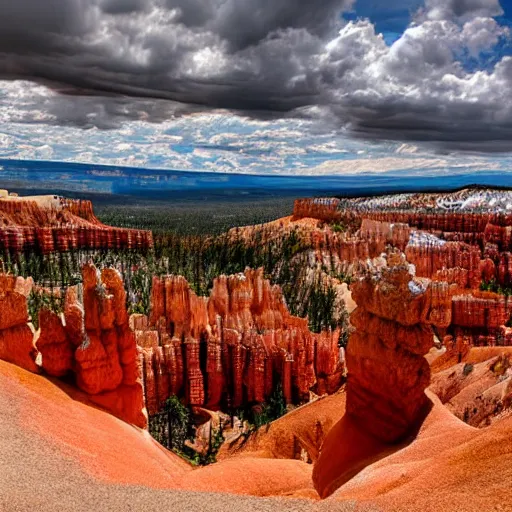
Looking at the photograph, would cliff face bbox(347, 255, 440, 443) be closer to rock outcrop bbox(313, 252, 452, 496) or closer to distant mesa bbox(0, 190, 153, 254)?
rock outcrop bbox(313, 252, 452, 496)

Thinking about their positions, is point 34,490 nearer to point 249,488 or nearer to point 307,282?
point 249,488

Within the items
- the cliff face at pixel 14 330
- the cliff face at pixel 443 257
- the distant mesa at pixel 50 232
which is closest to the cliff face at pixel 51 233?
the distant mesa at pixel 50 232

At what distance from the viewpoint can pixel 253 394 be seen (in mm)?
33250

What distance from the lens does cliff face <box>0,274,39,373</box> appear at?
15.6 metres

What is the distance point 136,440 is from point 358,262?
49688 millimetres

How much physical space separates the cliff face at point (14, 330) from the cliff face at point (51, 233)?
160ft

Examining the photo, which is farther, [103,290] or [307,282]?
[307,282]

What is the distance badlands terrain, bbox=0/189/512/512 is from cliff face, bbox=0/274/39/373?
0.18ft

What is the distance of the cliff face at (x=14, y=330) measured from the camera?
15.6 meters

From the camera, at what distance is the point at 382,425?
17.4 metres

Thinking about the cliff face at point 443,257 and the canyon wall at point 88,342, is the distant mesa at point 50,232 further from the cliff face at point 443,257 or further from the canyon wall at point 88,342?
the canyon wall at point 88,342

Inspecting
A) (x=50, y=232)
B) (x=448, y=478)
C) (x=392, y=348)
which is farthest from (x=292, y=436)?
(x=50, y=232)

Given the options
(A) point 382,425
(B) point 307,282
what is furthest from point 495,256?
(A) point 382,425

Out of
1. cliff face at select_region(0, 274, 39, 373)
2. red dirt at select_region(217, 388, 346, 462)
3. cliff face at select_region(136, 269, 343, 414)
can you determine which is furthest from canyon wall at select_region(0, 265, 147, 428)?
cliff face at select_region(136, 269, 343, 414)
